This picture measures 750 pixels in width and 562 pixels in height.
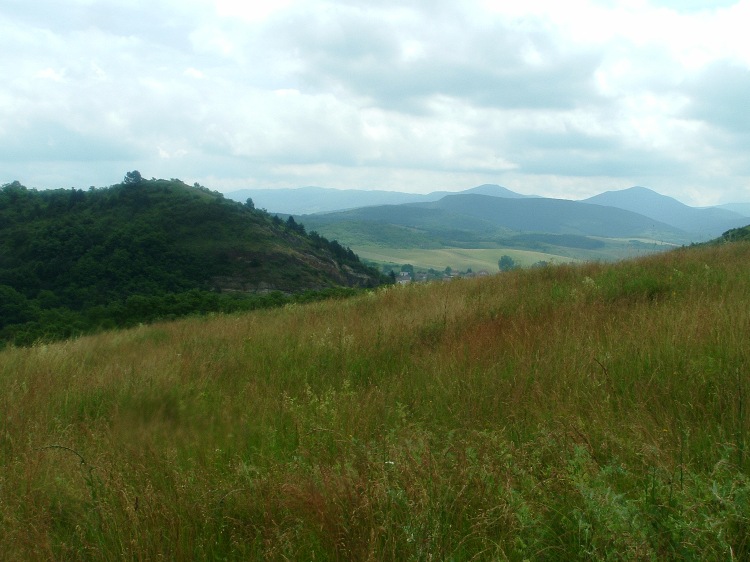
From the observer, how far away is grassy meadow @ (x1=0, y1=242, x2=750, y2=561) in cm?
228

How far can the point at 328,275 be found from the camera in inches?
2260

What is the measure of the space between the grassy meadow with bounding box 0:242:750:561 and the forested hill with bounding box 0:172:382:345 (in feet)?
101

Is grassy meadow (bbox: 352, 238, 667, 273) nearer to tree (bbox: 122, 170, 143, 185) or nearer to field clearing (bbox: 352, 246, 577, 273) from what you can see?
field clearing (bbox: 352, 246, 577, 273)

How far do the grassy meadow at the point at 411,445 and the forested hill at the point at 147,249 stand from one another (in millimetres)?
30911

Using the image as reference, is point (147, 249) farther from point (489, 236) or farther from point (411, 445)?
point (489, 236)

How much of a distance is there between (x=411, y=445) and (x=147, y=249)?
53492 millimetres

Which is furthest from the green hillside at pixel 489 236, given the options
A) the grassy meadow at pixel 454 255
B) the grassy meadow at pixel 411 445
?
the grassy meadow at pixel 411 445

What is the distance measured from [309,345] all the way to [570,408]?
3.23 m

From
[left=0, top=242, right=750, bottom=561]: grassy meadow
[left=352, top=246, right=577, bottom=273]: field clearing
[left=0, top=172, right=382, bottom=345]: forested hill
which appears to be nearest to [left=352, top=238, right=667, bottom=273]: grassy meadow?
[left=352, top=246, right=577, bottom=273]: field clearing

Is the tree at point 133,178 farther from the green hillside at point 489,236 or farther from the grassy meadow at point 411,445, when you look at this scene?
the grassy meadow at point 411,445

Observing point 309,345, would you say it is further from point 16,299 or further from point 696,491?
point 16,299

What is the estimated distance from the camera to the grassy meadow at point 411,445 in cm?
228

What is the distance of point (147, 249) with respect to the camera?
5225cm

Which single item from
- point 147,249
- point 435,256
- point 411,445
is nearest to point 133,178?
point 147,249
